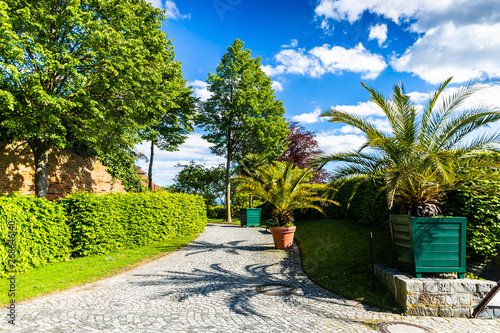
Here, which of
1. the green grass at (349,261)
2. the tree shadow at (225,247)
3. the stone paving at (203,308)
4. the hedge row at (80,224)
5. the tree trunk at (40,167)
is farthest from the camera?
the tree trunk at (40,167)

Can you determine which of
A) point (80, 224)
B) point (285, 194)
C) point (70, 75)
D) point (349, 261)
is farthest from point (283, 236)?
point (70, 75)

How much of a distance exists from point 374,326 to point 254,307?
1.97 metres

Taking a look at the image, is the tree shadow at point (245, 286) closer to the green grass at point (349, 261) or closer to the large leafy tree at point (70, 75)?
the green grass at point (349, 261)

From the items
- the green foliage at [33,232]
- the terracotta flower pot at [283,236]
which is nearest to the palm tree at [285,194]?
the terracotta flower pot at [283,236]

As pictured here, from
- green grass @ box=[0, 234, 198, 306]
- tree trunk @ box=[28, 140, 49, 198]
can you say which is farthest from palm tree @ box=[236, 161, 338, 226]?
tree trunk @ box=[28, 140, 49, 198]

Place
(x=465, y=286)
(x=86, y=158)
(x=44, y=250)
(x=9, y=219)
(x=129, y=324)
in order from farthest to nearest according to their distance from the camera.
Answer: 1. (x=86, y=158)
2. (x=44, y=250)
3. (x=9, y=219)
4. (x=465, y=286)
5. (x=129, y=324)

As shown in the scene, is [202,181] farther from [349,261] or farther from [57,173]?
[349,261]

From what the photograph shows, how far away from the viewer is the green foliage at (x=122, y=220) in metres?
8.95

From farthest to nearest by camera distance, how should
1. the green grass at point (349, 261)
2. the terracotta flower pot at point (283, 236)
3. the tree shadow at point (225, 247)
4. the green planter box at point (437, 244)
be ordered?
1. the tree shadow at point (225, 247)
2. the terracotta flower pot at point (283, 236)
3. the green grass at point (349, 261)
4. the green planter box at point (437, 244)

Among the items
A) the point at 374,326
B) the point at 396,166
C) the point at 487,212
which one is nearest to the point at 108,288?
the point at 374,326

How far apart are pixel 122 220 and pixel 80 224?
1.59 metres

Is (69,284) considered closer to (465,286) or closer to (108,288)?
(108,288)

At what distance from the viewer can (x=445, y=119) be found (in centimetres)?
600

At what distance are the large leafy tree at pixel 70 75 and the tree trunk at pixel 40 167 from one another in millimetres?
34
